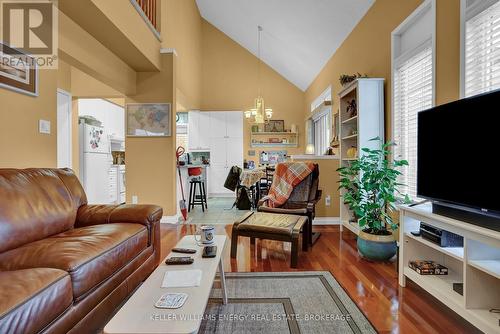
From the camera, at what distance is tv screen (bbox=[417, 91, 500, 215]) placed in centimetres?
150

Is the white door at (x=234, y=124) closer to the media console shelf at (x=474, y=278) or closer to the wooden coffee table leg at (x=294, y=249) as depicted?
the wooden coffee table leg at (x=294, y=249)

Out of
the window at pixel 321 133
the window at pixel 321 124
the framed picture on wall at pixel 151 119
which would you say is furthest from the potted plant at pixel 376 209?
the window at pixel 321 133

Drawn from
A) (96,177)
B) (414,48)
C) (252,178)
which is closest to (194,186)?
(252,178)

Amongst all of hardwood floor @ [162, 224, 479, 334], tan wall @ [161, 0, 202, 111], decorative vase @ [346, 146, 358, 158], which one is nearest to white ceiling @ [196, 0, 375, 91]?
tan wall @ [161, 0, 202, 111]

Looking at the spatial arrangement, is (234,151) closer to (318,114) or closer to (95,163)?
(318,114)

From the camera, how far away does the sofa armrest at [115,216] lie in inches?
89.9

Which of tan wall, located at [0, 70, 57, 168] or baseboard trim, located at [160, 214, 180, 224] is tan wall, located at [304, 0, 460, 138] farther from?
tan wall, located at [0, 70, 57, 168]

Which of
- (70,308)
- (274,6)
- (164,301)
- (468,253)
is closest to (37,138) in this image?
(70,308)

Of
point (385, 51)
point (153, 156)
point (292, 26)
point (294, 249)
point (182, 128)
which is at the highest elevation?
point (292, 26)

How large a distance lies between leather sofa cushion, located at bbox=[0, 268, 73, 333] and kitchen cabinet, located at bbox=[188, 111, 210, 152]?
6.62m

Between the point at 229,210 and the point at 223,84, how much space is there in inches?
164

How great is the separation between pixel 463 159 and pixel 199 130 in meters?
6.79

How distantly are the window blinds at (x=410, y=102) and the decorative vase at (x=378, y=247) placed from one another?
0.57 metres

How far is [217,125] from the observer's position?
784 centimetres
